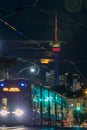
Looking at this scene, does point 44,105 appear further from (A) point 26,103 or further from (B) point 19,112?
(B) point 19,112

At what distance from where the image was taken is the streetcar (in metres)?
31.4

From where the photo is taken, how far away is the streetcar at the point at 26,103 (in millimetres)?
31438

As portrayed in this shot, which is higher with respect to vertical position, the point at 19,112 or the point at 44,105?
the point at 44,105

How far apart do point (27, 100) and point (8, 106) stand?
1367mm

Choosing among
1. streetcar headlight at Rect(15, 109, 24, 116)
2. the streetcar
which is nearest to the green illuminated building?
the streetcar

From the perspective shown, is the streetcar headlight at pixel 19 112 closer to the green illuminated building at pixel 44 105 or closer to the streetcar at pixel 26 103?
the streetcar at pixel 26 103

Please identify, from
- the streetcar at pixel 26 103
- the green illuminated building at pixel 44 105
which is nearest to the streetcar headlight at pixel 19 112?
the streetcar at pixel 26 103

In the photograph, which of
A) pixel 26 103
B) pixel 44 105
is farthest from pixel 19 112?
pixel 44 105

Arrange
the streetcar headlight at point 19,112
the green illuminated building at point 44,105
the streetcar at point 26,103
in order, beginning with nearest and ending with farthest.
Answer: the green illuminated building at point 44,105 → the streetcar at point 26,103 → the streetcar headlight at point 19,112

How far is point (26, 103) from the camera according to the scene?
32.3 meters

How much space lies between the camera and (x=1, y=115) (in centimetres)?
3180

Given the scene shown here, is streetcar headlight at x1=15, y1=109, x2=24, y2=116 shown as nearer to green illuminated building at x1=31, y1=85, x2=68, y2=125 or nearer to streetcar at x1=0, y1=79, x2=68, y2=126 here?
streetcar at x1=0, y1=79, x2=68, y2=126

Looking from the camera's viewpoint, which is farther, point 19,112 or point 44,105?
point 19,112

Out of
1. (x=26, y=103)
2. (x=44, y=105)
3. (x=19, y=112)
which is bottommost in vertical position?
(x=19, y=112)
